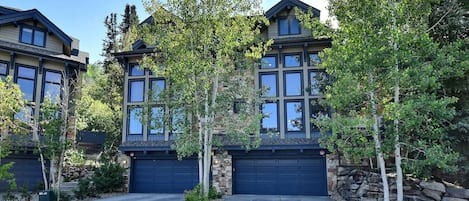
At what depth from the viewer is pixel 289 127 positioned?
15.5 metres

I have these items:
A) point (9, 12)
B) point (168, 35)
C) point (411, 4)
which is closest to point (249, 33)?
point (168, 35)

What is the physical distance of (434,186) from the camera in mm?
10695

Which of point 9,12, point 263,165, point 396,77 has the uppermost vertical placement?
point 9,12

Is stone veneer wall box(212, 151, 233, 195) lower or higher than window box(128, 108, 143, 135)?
lower

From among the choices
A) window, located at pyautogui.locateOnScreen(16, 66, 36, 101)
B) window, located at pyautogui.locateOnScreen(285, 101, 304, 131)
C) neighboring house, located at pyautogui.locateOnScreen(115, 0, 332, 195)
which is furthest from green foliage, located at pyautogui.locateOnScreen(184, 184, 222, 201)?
window, located at pyautogui.locateOnScreen(16, 66, 36, 101)

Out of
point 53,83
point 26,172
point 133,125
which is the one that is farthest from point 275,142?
point 26,172

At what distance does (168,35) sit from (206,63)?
179 centimetres

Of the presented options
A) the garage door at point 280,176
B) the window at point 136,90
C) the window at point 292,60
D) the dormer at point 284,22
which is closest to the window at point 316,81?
the window at point 292,60

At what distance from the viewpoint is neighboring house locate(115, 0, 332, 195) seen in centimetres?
1532

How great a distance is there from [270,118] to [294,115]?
41.9 inches

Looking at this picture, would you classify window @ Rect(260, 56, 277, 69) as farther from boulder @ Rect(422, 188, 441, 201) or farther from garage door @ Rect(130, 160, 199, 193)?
boulder @ Rect(422, 188, 441, 201)

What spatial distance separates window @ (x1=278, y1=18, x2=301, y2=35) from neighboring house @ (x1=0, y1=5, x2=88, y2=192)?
9.74m

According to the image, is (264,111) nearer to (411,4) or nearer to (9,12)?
(411,4)

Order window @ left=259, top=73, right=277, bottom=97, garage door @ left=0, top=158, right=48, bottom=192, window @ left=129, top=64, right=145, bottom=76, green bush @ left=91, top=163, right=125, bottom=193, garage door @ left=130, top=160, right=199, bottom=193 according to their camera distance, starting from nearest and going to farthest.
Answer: green bush @ left=91, top=163, right=125, bottom=193
window @ left=259, top=73, right=277, bottom=97
garage door @ left=0, top=158, right=48, bottom=192
garage door @ left=130, top=160, right=199, bottom=193
window @ left=129, top=64, right=145, bottom=76
